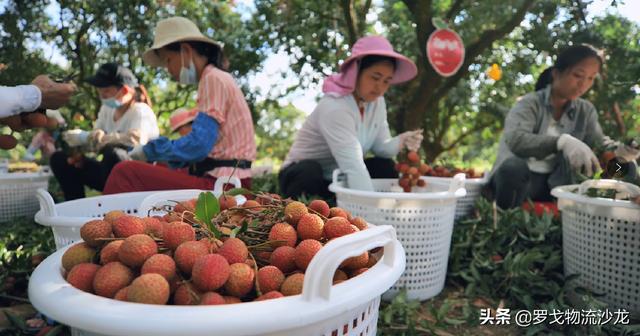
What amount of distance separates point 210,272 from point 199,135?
1457 millimetres

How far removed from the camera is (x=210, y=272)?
2.10ft

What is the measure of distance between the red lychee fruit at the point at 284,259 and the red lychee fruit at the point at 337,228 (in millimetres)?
103

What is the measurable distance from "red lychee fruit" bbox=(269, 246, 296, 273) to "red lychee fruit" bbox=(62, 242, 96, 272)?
12.6 inches

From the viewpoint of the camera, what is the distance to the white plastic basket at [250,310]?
1.69 ft

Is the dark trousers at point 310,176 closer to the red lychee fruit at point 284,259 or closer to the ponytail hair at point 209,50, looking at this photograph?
the ponytail hair at point 209,50

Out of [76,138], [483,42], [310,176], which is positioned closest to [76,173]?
[76,138]

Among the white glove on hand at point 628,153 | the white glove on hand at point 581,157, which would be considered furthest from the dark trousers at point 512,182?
the white glove on hand at point 628,153

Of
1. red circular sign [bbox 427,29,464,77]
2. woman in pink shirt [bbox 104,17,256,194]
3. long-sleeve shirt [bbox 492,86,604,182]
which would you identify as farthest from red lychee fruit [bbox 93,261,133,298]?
red circular sign [bbox 427,29,464,77]

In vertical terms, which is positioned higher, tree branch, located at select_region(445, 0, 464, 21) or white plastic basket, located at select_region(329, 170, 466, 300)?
tree branch, located at select_region(445, 0, 464, 21)

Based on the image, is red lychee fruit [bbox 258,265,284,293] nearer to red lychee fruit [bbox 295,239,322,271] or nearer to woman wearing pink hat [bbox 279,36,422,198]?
red lychee fruit [bbox 295,239,322,271]

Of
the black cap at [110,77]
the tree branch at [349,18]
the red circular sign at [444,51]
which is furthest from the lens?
the tree branch at [349,18]

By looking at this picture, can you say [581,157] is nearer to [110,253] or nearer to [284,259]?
[284,259]

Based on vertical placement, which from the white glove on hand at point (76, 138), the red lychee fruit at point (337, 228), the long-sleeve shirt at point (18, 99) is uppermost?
the long-sleeve shirt at point (18, 99)

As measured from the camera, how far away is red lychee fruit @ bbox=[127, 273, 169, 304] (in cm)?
58
